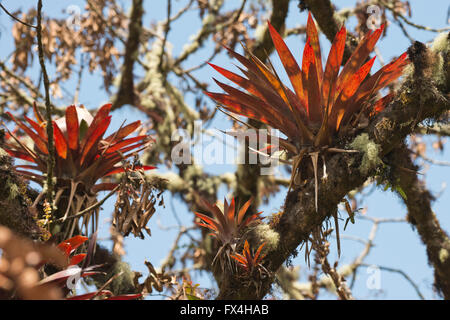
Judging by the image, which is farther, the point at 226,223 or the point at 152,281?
the point at 152,281

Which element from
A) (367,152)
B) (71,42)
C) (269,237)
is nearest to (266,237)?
(269,237)

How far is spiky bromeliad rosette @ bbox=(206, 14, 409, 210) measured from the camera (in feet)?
7.57

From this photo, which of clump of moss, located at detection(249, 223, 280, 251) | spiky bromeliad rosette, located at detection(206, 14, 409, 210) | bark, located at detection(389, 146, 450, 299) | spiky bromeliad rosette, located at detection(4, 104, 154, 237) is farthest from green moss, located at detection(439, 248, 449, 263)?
spiky bromeliad rosette, located at detection(4, 104, 154, 237)

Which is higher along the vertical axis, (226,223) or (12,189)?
(12,189)

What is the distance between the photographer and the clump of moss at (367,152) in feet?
7.28

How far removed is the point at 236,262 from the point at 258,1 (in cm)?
487

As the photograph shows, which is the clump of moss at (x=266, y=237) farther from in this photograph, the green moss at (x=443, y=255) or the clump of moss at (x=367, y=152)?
the green moss at (x=443, y=255)

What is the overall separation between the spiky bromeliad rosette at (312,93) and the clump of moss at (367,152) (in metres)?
0.13

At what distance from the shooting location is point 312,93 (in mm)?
2330

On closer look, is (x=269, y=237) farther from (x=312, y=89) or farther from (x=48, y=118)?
(x=48, y=118)

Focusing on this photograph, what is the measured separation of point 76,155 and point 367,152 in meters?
1.43

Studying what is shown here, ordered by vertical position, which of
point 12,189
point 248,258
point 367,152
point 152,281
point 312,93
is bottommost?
point 152,281

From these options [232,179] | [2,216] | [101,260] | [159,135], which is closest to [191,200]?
[232,179]

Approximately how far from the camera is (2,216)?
2.00m
